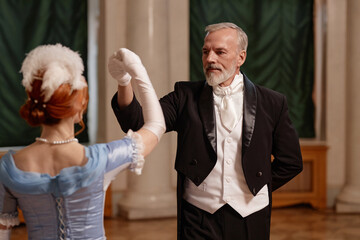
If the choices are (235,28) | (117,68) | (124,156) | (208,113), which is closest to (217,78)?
(208,113)

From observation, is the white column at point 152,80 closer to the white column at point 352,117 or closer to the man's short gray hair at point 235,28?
the white column at point 352,117

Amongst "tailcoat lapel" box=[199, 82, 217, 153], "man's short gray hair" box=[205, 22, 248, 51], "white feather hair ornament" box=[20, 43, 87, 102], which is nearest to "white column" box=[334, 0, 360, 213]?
"man's short gray hair" box=[205, 22, 248, 51]

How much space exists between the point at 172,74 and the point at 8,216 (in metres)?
4.66

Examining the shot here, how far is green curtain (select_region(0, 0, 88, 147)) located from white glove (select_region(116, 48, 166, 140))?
434 centimetres

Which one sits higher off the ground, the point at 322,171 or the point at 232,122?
the point at 232,122

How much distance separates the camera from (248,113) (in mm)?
2674

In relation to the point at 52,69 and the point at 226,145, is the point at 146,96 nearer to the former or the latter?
the point at 52,69

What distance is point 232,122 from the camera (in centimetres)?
267

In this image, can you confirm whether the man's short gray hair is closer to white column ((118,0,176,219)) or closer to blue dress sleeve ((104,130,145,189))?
blue dress sleeve ((104,130,145,189))

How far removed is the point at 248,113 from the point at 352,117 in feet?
13.5

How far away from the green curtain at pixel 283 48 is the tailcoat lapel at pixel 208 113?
4.22 metres

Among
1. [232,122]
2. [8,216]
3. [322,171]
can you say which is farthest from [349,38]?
[8,216]

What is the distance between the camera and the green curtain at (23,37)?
611 cm

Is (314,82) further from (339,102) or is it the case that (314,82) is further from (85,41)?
(85,41)
